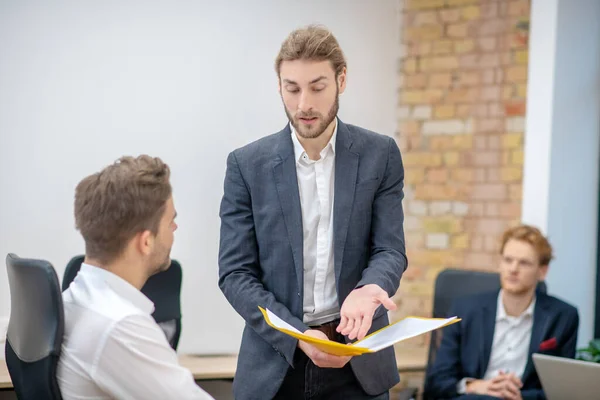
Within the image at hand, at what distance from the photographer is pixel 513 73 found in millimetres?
3953

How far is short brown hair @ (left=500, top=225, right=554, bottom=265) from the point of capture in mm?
3342

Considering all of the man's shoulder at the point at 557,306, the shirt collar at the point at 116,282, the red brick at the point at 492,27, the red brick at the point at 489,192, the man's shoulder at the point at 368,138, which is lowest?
the man's shoulder at the point at 557,306

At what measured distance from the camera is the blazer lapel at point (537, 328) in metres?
3.21

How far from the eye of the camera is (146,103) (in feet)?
11.8

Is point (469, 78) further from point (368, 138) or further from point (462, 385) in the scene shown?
point (368, 138)

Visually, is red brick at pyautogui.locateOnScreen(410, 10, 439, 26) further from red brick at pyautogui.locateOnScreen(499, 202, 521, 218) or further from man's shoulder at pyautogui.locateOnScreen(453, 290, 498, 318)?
man's shoulder at pyautogui.locateOnScreen(453, 290, 498, 318)

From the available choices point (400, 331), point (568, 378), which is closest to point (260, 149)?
point (400, 331)

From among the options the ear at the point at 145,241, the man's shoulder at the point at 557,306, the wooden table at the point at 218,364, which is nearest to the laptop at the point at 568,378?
the man's shoulder at the point at 557,306

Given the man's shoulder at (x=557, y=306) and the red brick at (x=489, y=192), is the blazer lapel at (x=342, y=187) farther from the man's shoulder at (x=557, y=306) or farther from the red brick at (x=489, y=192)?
the red brick at (x=489, y=192)

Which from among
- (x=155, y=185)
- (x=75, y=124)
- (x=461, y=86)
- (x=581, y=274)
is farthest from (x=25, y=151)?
(x=581, y=274)

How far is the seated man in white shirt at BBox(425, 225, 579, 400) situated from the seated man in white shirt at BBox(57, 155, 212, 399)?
1.96 meters

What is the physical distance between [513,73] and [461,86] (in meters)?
0.29

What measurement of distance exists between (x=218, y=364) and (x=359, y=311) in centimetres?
190

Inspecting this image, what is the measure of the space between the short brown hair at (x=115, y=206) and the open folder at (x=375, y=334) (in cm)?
35
